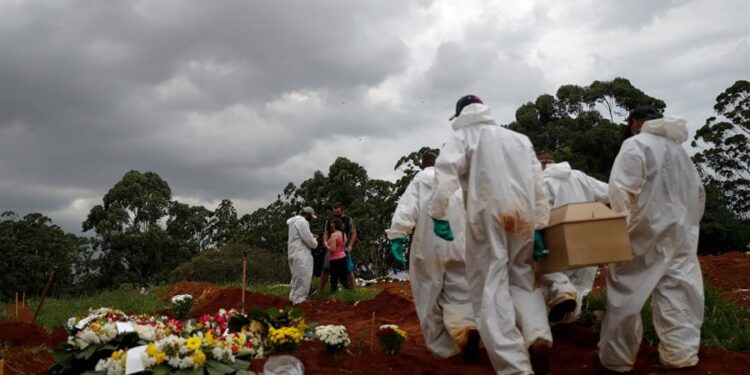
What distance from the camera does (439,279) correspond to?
5.47 metres

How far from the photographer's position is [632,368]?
15.3 feet

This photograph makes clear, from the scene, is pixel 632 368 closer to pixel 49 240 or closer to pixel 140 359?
pixel 140 359

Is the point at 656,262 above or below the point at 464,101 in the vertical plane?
below

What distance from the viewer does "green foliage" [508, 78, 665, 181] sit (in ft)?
71.0

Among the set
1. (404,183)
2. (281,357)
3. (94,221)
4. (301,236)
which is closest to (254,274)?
(404,183)

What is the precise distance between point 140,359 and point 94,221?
2898cm

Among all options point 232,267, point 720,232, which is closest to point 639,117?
point 720,232

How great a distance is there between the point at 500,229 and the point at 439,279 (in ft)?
3.89

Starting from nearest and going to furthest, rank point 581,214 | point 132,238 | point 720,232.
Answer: point 581,214, point 720,232, point 132,238

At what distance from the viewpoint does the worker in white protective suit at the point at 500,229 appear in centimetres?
422

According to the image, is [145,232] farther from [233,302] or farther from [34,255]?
[233,302]

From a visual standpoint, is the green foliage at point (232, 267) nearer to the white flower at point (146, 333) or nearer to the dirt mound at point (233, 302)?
the dirt mound at point (233, 302)

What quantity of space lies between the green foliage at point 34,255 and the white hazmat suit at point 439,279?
26386mm

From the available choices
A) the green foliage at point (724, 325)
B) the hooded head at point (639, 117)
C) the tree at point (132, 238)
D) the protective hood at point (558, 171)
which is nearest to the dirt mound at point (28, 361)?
the hooded head at point (639, 117)
